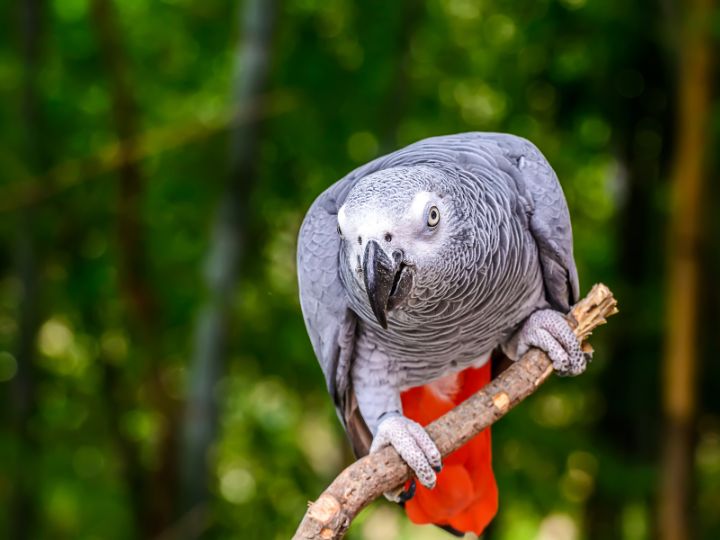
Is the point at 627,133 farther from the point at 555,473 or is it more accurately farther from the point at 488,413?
the point at 488,413

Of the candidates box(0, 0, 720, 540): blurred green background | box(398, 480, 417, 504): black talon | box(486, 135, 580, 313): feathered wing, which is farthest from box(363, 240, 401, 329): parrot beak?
box(0, 0, 720, 540): blurred green background

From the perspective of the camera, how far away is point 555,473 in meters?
2.46

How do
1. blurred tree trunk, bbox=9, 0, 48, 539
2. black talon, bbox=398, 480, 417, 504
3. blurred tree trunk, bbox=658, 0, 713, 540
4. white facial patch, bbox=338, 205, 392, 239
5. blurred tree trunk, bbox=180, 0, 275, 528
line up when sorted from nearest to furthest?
white facial patch, bbox=338, 205, 392, 239 → black talon, bbox=398, 480, 417, 504 → blurred tree trunk, bbox=658, 0, 713, 540 → blurred tree trunk, bbox=180, 0, 275, 528 → blurred tree trunk, bbox=9, 0, 48, 539

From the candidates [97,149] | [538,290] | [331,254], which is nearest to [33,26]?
[97,149]

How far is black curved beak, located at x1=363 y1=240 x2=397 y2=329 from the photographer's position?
0.98 meters

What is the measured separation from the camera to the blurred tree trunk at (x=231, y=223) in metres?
2.36

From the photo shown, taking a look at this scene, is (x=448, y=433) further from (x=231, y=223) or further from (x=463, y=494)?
(x=231, y=223)

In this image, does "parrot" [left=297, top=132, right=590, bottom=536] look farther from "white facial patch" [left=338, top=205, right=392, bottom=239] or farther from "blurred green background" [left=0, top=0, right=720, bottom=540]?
"blurred green background" [left=0, top=0, right=720, bottom=540]

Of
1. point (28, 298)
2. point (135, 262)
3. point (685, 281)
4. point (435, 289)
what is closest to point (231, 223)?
point (135, 262)

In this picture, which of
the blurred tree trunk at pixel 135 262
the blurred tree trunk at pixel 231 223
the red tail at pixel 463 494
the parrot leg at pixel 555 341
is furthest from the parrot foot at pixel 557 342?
the blurred tree trunk at pixel 135 262

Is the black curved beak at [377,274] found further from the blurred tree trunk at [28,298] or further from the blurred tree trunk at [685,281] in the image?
the blurred tree trunk at [28,298]

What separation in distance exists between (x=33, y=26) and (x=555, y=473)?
2.14 meters

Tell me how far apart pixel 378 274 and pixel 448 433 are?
32cm

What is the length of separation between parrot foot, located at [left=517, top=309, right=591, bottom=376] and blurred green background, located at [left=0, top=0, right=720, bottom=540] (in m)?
1.06
